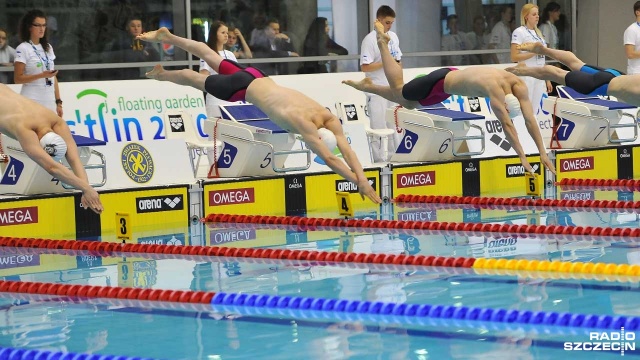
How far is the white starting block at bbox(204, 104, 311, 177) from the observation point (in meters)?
10.9

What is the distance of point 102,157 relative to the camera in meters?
9.99

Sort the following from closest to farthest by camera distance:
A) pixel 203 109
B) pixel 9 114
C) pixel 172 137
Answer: pixel 9 114, pixel 172 137, pixel 203 109

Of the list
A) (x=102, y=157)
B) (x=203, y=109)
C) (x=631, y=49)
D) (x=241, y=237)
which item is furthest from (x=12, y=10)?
(x=631, y=49)

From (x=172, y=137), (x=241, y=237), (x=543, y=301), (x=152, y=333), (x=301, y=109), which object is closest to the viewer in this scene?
(x=152, y=333)

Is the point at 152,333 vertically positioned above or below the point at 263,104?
below

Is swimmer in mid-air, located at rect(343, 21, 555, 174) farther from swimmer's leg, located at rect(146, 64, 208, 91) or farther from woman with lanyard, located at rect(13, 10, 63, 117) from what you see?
woman with lanyard, located at rect(13, 10, 63, 117)

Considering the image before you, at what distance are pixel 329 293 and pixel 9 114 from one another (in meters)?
2.68

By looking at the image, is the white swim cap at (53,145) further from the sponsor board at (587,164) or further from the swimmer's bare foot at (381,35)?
the sponsor board at (587,164)

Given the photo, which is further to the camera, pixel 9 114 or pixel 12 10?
pixel 12 10

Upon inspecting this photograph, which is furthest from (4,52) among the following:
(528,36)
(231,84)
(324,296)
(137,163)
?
(324,296)

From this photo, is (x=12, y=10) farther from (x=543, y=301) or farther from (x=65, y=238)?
(x=543, y=301)

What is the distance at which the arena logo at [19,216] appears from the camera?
9.48m

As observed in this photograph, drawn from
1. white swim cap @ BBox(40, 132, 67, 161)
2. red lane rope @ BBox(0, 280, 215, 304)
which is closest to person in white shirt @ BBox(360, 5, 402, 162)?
white swim cap @ BBox(40, 132, 67, 161)

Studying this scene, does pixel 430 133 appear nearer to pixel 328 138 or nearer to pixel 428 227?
pixel 428 227
